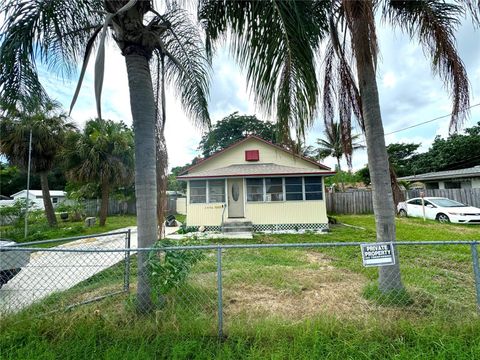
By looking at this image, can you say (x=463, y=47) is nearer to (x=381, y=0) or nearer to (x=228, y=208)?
(x=381, y=0)

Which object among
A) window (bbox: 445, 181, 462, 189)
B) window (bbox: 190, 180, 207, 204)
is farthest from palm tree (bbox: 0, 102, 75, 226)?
window (bbox: 445, 181, 462, 189)

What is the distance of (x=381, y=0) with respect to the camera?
344 cm

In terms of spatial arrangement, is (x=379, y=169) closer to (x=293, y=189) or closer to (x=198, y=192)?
(x=293, y=189)

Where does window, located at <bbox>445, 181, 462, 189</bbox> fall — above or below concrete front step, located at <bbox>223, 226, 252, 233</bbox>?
above

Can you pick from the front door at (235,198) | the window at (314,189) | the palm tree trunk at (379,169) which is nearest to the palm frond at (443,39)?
the palm tree trunk at (379,169)

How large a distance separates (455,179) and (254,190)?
16955 millimetres

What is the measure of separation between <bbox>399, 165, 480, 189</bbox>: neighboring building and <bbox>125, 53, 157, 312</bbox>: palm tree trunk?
20545 mm

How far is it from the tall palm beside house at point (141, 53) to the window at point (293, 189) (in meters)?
8.67

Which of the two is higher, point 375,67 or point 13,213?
point 375,67

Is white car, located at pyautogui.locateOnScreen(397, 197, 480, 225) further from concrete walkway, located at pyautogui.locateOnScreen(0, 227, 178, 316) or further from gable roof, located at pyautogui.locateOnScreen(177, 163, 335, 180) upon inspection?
concrete walkway, located at pyautogui.locateOnScreen(0, 227, 178, 316)

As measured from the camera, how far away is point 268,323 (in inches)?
104

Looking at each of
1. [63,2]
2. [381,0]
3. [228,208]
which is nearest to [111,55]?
[63,2]

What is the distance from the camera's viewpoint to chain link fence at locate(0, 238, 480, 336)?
2752 mm

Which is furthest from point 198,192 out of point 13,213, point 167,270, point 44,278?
point 13,213
